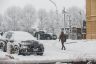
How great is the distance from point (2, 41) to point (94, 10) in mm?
15917

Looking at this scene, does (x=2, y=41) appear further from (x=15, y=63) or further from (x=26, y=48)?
(x=15, y=63)

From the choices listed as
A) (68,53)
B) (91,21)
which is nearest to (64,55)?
(68,53)

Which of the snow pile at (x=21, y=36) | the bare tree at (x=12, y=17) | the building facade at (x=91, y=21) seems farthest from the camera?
the bare tree at (x=12, y=17)

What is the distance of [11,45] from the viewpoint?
2477 cm

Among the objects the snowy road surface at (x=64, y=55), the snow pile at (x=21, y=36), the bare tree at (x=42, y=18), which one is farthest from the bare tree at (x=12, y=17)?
the snow pile at (x=21, y=36)

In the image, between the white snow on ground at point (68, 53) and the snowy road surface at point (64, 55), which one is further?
the white snow on ground at point (68, 53)

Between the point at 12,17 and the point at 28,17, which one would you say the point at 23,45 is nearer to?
the point at 12,17

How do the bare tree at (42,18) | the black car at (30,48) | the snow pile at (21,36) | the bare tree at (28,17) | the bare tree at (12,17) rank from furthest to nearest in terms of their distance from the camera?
the bare tree at (42,18), the bare tree at (28,17), the bare tree at (12,17), the snow pile at (21,36), the black car at (30,48)

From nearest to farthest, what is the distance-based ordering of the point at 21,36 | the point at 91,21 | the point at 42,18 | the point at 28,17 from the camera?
1. the point at 21,36
2. the point at 91,21
3. the point at 28,17
4. the point at 42,18

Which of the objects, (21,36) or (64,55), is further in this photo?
(21,36)

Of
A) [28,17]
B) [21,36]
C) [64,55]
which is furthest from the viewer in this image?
[28,17]

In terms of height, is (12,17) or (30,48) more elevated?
(12,17)

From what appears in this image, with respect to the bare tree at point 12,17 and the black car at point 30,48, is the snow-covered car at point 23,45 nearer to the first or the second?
the black car at point 30,48

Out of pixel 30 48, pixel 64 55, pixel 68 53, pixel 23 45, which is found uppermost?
pixel 23 45
